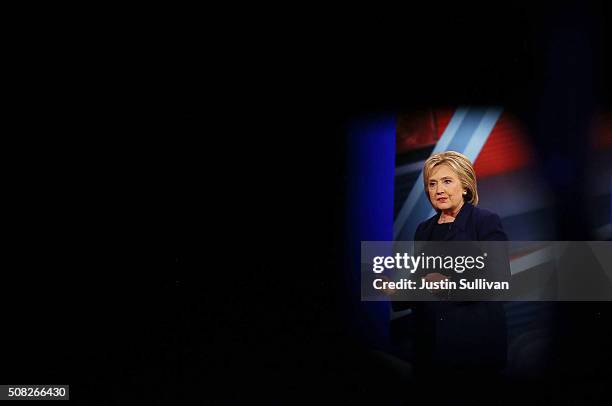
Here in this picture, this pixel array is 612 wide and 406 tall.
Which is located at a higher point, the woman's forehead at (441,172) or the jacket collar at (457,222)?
the woman's forehead at (441,172)

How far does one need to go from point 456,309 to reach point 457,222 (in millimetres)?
470

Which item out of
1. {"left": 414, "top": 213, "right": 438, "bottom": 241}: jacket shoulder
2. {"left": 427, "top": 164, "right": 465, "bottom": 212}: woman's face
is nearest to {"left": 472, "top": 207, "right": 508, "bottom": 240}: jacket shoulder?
{"left": 427, "top": 164, "right": 465, "bottom": 212}: woman's face

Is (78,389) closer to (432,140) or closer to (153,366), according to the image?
(153,366)

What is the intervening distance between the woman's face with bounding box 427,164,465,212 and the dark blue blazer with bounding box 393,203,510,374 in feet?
0.21

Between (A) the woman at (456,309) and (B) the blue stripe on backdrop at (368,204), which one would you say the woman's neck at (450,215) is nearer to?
(A) the woman at (456,309)

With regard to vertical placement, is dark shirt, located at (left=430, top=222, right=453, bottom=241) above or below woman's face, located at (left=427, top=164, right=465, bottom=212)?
below

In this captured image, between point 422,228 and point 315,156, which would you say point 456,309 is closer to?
point 422,228

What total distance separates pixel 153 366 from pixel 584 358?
2364mm

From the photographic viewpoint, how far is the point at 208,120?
3.33m

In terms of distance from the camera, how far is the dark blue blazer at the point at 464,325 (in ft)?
10.3

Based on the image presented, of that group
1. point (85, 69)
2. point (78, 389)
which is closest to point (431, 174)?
point (85, 69)

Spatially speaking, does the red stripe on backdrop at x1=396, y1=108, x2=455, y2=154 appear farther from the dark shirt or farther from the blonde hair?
the dark shirt

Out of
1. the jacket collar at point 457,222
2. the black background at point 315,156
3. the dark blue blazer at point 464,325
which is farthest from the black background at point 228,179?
the jacket collar at point 457,222

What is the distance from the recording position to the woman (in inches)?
123
